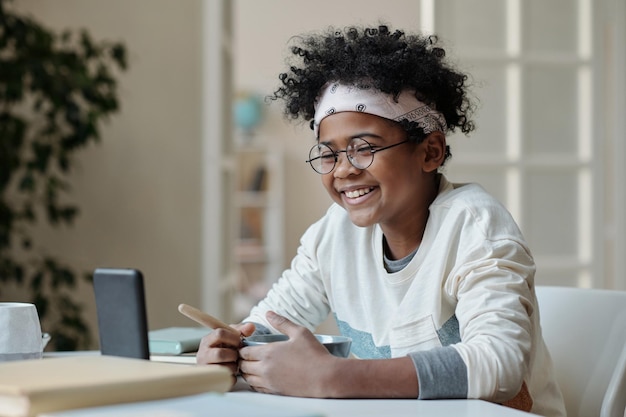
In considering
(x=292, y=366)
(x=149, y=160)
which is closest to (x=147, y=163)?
(x=149, y=160)

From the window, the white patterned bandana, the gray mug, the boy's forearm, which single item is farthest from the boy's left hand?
the window

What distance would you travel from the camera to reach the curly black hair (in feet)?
4.84

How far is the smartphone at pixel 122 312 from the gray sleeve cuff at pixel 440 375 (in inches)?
14.3

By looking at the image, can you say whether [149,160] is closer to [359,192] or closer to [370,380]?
[359,192]

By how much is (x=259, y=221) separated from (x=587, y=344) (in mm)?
5805

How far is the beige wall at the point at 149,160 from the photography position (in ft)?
12.0

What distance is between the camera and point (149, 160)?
12.3 ft

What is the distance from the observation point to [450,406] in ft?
3.58

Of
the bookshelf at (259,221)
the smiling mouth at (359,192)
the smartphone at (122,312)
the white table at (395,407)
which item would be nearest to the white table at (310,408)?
the white table at (395,407)

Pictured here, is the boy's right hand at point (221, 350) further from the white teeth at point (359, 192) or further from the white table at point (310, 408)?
the white teeth at point (359, 192)

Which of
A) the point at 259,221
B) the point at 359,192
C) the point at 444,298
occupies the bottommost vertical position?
the point at 259,221

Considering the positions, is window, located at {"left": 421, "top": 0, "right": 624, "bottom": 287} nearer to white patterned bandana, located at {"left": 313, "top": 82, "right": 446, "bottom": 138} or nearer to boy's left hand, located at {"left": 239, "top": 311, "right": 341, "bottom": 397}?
white patterned bandana, located at {"left": 313, "top": 82, "right": 446, "bottom": 138}

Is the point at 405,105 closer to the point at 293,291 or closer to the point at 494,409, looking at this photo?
the point at 293,291

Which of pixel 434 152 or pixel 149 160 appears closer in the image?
pixel 434 152
